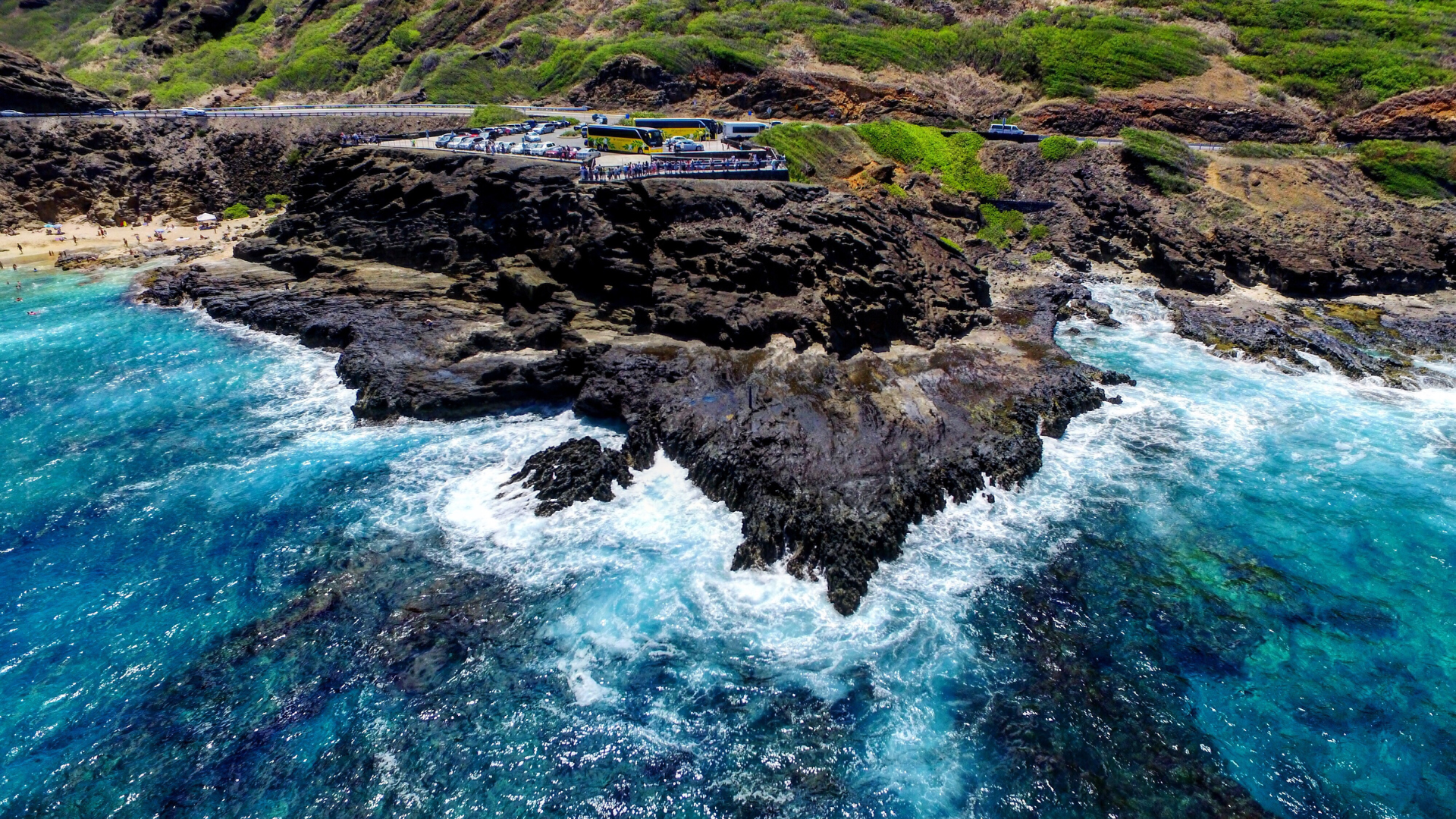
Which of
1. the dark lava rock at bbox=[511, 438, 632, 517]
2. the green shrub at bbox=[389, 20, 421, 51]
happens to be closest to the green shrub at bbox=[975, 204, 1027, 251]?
the dark lava rock at bbox=[511, 438, 632, 517]

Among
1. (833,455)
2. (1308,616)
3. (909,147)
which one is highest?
(909,147)

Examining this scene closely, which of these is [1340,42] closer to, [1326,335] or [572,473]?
[1326,335]

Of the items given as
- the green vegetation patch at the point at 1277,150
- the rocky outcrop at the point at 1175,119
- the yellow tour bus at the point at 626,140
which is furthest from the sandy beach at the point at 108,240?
the green vegetation patch at the point at 1277,150

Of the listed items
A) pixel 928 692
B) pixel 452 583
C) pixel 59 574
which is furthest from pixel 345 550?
pixel 928 692

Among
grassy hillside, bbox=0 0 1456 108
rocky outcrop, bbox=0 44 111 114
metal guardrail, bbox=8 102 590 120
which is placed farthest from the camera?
grassy hillside, bbox=0 0 1456 108

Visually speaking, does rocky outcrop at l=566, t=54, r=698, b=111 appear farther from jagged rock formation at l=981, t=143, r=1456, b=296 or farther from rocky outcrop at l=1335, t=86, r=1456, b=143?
rocky outcrop at l=1335, t=86, r=1456, b=143

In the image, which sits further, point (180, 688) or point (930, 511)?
point (930, 511)

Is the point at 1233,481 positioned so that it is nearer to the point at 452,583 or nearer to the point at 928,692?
the point at 928,692
